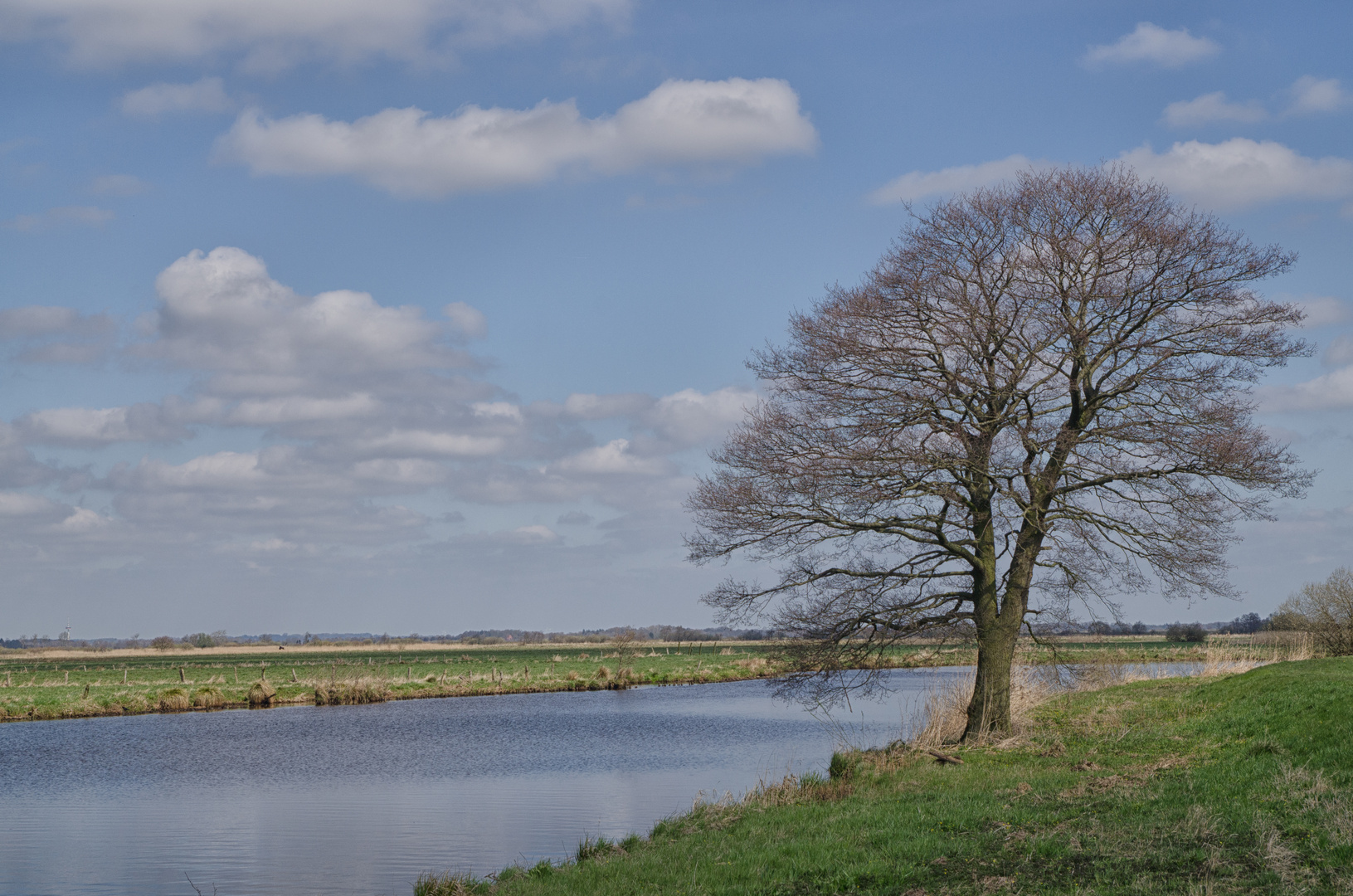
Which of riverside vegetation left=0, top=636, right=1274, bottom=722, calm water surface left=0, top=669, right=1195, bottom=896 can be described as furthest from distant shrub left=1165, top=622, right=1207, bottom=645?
calm water surface left=0, top=669, right=1195, bottom=896

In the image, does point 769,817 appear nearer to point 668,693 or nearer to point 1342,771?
point 1342,771

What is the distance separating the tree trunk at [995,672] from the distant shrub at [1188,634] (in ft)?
327

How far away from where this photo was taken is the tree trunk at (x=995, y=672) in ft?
63.8

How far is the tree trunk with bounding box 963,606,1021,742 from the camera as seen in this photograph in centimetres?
1944

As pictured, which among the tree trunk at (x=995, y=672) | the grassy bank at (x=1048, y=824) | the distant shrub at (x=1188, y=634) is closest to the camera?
the grassy bank at (x=1048, y=824)

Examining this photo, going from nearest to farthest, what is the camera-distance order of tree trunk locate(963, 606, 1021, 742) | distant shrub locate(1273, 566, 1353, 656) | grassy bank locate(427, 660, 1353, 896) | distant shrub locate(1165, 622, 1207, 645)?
1. grassy bank locate(427, 660, 1353, 896)
2. tree trunk locate(963, 606, 1021, 742)
3. distant shrub locate(1273, 566, 1353, 656)
4. distant shrub locate(1165, 622, 1207, 645)

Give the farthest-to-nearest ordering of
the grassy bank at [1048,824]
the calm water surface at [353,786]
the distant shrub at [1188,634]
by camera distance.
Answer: the distant shrub at [1188,634], the calm water surface at [353,786], the grassy bank at [1048,824]

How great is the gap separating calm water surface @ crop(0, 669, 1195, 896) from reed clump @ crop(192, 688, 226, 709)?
2.70 metres

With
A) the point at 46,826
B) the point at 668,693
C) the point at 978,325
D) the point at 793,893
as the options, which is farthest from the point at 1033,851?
the point at 668,693

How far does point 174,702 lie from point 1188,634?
107 meters

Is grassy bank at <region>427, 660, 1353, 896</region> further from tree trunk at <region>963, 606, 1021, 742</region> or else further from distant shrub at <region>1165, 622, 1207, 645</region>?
distant shrub at <region>1165, 622, 1207, 645</region>

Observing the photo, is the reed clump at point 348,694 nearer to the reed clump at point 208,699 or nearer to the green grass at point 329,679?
the green grass at point 329,679

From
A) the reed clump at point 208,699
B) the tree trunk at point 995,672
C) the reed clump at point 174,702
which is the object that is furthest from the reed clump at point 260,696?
the tree trunk at point 995,672

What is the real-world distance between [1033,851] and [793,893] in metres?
2.50
